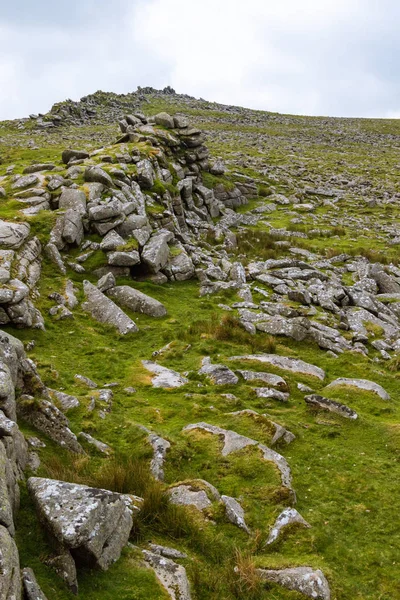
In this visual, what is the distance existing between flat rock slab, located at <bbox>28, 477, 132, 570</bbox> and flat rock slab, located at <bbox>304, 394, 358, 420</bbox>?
7627 millimetres

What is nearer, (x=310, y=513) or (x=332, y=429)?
(x=310, y=513)

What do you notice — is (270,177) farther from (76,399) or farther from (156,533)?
(156,533)

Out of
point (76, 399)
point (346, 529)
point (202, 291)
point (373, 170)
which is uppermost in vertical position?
point (373, 170)

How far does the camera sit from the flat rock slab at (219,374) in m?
14.4

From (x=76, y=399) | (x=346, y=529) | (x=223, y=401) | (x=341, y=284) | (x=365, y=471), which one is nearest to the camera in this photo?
(x=346, y=529)

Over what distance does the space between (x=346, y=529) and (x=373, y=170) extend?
68792mm

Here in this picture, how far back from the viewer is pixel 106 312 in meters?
18.7

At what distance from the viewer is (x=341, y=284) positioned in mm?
26016

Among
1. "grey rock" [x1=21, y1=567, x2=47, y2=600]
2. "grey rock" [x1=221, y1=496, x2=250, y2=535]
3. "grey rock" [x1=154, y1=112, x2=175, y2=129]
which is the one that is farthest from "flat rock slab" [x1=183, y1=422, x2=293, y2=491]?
"grey rock" [x1=154, y1=112, x2=175, y2=129]

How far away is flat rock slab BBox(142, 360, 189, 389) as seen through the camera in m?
14.3


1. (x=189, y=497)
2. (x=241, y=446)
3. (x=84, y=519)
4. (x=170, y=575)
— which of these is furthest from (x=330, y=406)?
(x=84, y=519)

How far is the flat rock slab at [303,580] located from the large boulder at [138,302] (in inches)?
526

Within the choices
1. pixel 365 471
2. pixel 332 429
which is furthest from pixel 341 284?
pixel 365 471

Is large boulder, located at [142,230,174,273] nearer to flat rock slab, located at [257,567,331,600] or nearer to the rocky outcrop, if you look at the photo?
the rocky outcrop
